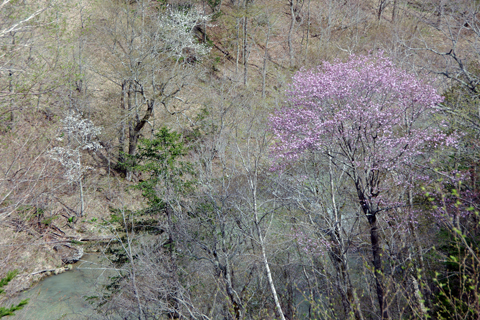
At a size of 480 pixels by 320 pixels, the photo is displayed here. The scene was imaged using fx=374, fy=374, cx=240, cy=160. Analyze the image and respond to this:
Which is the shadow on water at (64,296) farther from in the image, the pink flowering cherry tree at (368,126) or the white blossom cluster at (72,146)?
the pink flowering cherry tree at (368,126)

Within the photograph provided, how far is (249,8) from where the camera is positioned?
87.2ft

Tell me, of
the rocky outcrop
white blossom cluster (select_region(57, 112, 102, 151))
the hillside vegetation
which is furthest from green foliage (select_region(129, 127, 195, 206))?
white blossom cluster (select_region(57, 112, 102, 151))

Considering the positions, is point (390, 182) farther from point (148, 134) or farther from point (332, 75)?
point (148, 134)

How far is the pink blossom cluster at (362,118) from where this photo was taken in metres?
9.48

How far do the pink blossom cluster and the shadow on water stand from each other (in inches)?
307

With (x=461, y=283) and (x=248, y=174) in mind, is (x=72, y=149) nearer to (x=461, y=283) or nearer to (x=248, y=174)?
(x=248, y=174)

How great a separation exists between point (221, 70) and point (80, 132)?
14065mm

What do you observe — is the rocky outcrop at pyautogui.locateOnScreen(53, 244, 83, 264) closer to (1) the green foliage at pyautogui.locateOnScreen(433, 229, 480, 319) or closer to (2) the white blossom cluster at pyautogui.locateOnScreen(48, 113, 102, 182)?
(2) the white blossom cluster at pyautogui.locateOnScreen(48, 113, 102, 182)

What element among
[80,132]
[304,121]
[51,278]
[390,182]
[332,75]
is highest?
[332,75]

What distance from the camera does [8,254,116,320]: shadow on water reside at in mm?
12844

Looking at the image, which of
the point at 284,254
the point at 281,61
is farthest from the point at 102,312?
the point at 281,61

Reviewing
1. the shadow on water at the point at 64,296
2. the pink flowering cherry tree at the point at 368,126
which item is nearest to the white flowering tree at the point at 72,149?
the shadow on water at the point at 64,296

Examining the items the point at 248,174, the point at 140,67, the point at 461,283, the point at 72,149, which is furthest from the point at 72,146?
the point at 461,283

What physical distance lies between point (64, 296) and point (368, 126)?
12.4 meters
